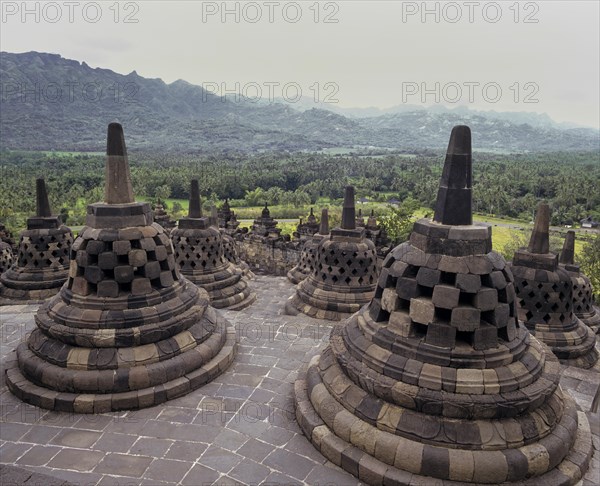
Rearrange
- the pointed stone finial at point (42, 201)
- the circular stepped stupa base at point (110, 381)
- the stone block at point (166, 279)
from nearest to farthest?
the circular stepped stupa base at point (110, 381), the stone block at point (166, 279), the pointed stone finial at point (42, 201)

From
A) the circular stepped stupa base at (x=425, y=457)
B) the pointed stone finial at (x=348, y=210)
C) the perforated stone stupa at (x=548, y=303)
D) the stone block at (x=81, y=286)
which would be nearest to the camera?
the circular stepped stupa base at (x=425, y=457)

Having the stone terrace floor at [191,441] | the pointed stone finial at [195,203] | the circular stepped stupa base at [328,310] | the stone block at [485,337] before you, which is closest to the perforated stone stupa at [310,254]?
the circular stepped stupa base at [328,310]

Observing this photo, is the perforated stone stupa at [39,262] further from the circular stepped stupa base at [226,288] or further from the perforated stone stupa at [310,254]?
the perforated stone stupa at [310,254]

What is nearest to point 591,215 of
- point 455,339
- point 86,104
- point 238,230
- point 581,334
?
point 238,230

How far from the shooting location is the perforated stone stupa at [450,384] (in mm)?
4465

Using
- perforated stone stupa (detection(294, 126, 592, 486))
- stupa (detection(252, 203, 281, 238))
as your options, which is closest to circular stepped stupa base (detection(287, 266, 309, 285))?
stupa (detection(252, 203, 281, 238))

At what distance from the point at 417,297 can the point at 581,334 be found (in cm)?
695

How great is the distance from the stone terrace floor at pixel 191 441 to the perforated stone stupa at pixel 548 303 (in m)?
2.19

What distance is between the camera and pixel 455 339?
491 centimetres

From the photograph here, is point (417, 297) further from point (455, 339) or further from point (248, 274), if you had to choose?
point (248, 274)

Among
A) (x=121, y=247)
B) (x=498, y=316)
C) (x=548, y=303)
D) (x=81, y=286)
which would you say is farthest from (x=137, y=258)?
(x=548, y=303)

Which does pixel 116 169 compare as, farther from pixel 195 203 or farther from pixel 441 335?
pixel 195 203

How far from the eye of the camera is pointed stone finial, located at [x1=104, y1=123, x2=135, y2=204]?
257 inches

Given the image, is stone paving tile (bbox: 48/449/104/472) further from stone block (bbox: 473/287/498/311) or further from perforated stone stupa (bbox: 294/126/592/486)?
stone block (bbox: 473/287/498/311)
